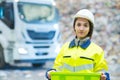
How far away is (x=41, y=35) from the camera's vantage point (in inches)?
596

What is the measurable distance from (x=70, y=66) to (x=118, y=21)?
18674 millimetres

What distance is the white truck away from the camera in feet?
48.2

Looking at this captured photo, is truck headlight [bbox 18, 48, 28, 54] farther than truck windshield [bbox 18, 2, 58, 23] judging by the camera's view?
No

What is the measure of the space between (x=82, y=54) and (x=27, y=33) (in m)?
10.3

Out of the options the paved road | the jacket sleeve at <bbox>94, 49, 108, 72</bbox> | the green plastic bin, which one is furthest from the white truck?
the green plastic bin

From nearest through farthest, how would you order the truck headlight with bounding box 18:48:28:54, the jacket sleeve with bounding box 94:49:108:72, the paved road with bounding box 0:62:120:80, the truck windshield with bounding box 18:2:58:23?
the jacket sleeve with bounding box 94:49:108:72, the paved road with bounding box 0:62:120:80, the truck headlight with bounding box 18:48:28:54, the truck windshield with bounding box 18:2:58:23

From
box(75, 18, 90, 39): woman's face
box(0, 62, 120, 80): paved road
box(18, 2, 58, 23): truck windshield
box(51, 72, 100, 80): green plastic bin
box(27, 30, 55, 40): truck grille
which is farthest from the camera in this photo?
box(18, 2, 58, 23): truck windshield

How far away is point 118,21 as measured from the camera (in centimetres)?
2328

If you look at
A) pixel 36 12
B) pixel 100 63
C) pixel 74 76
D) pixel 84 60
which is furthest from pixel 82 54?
pixel 36 12

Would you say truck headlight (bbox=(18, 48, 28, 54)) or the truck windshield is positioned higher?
the truck windshield

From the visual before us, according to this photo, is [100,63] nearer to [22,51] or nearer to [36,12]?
[22,51]

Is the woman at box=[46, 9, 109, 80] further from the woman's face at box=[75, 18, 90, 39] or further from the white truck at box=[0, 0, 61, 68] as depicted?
the white truck at box=[0, 0, 61, 68]

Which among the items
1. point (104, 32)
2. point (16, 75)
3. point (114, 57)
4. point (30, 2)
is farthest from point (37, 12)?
point (104, 32)

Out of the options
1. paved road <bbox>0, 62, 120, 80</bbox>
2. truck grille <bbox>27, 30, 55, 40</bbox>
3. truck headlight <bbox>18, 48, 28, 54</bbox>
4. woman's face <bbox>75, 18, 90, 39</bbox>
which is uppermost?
woman's face <bbox>75, 18, 90, 39</bbox>
